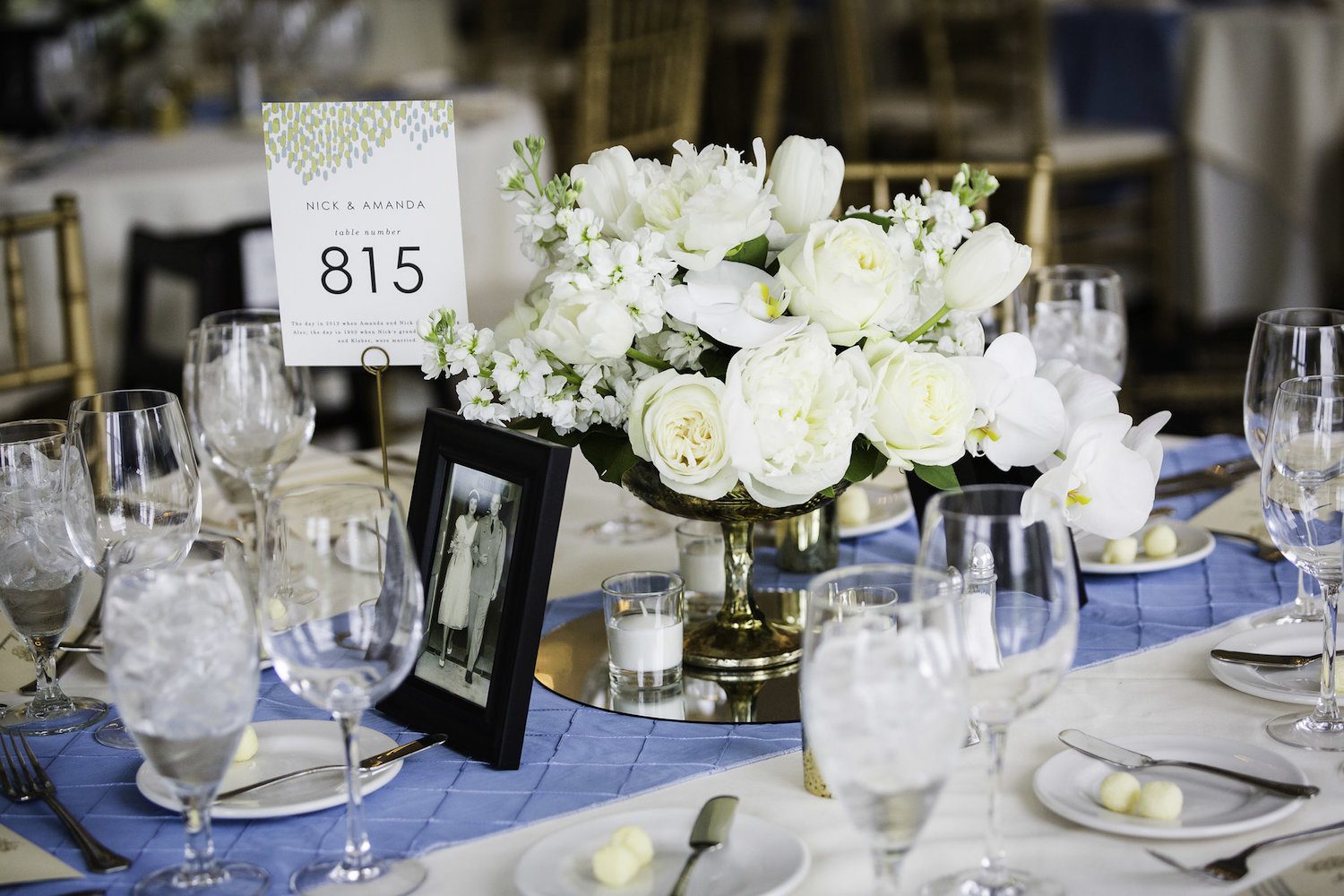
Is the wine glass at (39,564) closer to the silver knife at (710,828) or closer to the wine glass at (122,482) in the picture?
the wine glass at (122,482)

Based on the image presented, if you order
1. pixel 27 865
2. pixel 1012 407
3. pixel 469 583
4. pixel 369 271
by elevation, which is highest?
pixel 369 271

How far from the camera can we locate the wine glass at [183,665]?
28.8 inches

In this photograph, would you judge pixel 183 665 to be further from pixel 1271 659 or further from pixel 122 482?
pixel 1271 659

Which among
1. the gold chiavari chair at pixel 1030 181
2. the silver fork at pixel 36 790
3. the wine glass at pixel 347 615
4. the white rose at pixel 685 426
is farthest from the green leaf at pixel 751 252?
the gold chiavari chair at pixel 1030 181

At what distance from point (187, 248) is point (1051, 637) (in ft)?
6.83

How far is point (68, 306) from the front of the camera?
1.98 m

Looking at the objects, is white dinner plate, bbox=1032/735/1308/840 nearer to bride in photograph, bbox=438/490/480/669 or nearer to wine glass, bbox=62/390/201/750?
bride in photograph, bbox=438/490/480/669

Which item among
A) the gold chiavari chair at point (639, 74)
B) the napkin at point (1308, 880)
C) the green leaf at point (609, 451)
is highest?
the gold chiavari chair at point (639, 74)

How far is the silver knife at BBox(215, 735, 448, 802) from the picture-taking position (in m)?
0.91

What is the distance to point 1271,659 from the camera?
1.04 m

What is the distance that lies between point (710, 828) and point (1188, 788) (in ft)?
0.96

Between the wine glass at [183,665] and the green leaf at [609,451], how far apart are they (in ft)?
1.06

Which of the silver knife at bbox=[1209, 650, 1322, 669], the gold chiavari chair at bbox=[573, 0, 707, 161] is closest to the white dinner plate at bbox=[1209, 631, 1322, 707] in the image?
the silver knife at bbox=[1209, 650, 1322, 669]

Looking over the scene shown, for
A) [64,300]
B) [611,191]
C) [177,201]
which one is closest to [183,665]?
[611,191]
